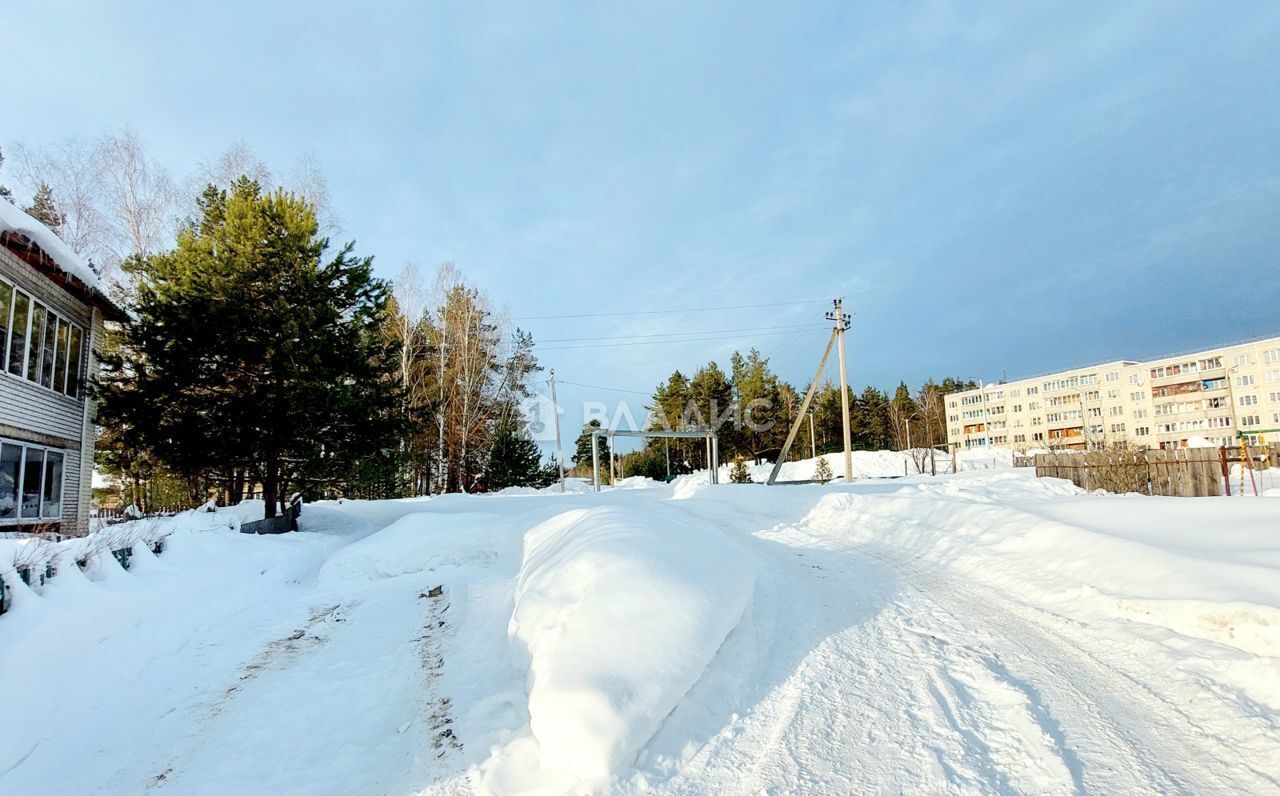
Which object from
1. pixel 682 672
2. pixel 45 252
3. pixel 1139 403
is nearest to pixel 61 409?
pixel 45 252

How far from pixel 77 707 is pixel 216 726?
103 cm

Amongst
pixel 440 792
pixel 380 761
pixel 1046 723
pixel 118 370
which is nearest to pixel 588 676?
pixel 440 792

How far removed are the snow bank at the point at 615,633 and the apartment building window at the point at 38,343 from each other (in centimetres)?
1073

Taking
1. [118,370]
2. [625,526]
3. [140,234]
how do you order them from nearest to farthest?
[625,526] < [118,370] < [140,234]

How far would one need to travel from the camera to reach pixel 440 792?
2803 mm

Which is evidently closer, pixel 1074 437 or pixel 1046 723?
pixel 1046 723

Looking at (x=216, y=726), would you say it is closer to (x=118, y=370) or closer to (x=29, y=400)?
(x=29, y=400)

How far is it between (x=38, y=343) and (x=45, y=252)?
198 centimetres

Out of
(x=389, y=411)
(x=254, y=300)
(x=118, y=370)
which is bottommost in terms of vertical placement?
(x=389, y=411)

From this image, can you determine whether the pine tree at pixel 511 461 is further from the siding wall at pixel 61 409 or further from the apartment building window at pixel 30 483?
the apartment building window at pixel 30 483

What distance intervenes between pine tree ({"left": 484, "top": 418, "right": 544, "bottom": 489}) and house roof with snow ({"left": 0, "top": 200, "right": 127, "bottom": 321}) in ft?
55.1

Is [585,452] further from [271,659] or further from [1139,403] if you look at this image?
[1139,403]

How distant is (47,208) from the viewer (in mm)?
19141

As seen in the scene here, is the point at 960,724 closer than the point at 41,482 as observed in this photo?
Yes
